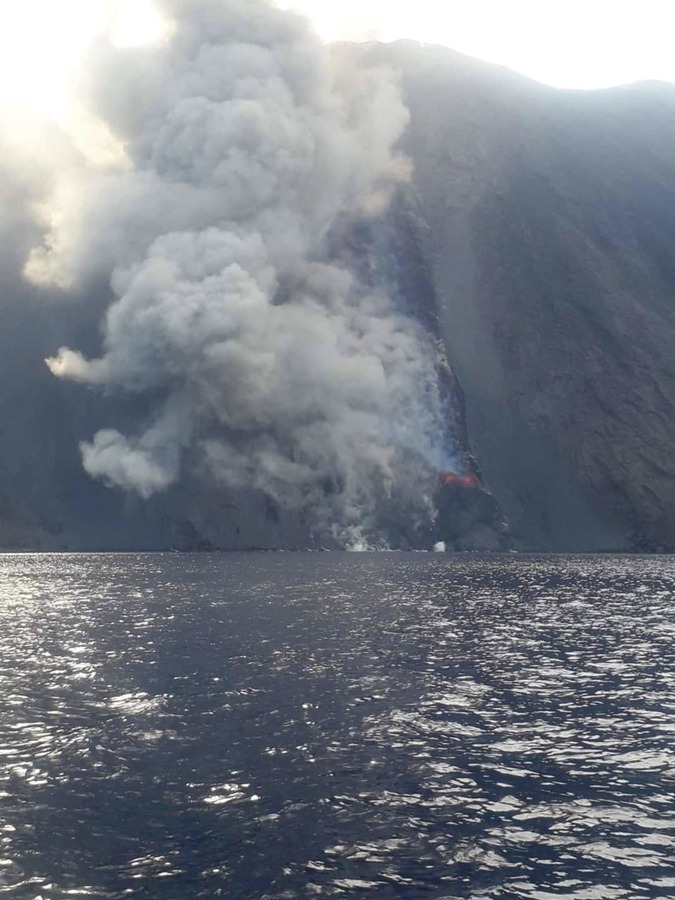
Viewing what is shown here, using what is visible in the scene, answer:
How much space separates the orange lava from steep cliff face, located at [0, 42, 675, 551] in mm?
1256

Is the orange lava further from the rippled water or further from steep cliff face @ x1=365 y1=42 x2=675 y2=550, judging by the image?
the rippled water

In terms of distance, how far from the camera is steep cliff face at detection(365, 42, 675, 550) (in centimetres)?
15025

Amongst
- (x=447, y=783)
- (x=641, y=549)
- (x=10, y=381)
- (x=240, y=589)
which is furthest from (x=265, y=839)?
(x=10, y=381)

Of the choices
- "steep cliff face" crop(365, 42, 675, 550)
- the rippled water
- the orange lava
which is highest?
"steep cliff face" crop(365, 42, 675, 550)

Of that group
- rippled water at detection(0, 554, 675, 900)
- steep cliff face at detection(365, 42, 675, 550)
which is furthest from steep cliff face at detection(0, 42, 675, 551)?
rippled water at detection(0, 554, 675, 900)

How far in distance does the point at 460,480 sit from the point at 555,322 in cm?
4068

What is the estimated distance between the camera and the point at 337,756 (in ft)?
84.6

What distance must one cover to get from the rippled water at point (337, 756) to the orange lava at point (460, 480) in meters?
95.9

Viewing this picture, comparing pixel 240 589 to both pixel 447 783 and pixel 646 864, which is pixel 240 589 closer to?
pixel 447 783

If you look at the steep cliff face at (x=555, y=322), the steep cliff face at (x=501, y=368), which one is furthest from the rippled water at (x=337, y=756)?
the steep cliff face at (x=555, y=322)

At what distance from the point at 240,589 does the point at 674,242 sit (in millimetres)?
148713

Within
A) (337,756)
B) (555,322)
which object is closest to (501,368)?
(555,322)

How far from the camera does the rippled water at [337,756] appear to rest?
59.9ft

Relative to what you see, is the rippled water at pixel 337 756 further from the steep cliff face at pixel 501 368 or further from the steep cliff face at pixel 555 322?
the steep cliff face at pixel 555 322
